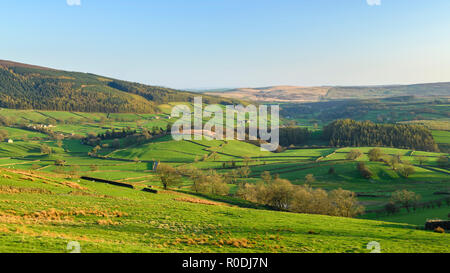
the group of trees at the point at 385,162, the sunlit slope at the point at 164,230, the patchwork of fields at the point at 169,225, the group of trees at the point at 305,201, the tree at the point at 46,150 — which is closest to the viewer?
the sunlit slope at the point at 164,230

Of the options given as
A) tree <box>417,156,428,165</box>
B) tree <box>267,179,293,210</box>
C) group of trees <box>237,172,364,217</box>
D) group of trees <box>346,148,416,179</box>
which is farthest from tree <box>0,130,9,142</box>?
tree <box>417,156,428,165</box>

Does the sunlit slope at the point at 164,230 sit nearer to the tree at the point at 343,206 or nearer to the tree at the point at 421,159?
the tree at the point at 343,206

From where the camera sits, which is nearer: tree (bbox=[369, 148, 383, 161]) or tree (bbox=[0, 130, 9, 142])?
tree (bbox=[369, 148, 383, 161])

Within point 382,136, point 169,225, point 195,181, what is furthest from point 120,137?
point 169,225

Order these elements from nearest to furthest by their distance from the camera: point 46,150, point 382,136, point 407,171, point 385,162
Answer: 1. point 407,171
2. point 385,162
3. point 46,150
4. point 382,136

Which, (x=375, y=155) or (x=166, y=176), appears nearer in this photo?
(x=166, y=176)

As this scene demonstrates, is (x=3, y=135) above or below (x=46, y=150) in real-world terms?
above

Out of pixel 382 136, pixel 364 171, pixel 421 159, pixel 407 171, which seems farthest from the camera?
pixel 382 136

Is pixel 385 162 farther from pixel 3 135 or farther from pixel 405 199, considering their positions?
pixel 3 135

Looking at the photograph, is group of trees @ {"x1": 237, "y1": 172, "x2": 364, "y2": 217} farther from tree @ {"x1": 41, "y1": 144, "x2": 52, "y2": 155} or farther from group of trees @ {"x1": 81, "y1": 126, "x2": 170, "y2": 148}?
group of trees @ {"x1": 81, "y1": 126, "x2": 170, "y2": 148}

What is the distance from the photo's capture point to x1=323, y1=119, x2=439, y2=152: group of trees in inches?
6617

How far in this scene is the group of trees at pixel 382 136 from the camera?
6617 inches

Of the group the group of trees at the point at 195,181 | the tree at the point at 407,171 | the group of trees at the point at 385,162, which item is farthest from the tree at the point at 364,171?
the group of trees at the point at 195,181

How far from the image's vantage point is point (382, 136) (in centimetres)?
17838
